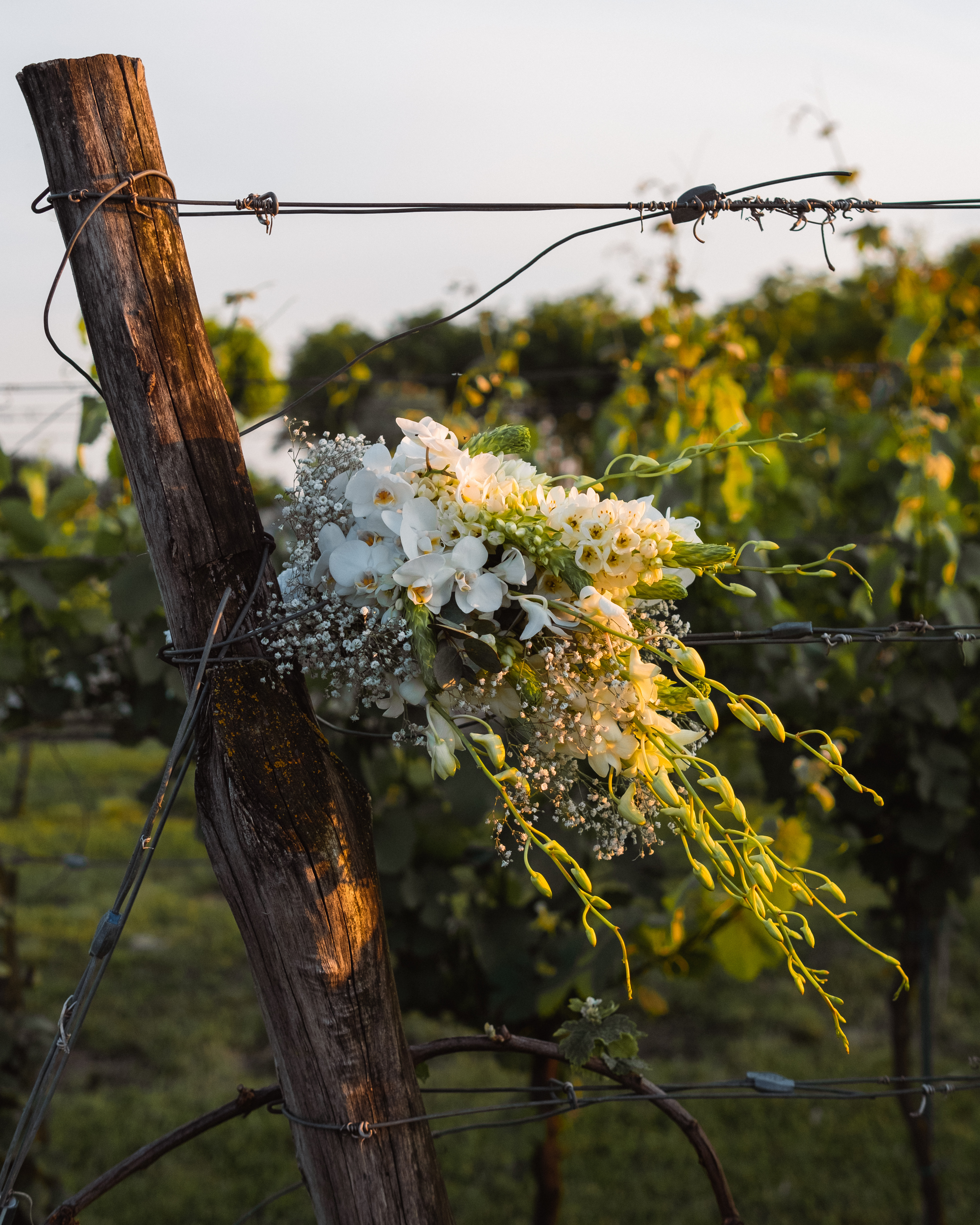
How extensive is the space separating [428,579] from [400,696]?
0.16 meters

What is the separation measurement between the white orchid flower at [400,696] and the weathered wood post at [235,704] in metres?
0.14

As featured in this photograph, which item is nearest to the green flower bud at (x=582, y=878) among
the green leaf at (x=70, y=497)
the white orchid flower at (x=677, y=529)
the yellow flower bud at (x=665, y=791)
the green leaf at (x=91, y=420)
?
the yellow flower bud at (x=665, y=791)

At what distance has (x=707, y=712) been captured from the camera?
98cm

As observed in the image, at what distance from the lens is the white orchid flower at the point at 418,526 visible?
1.00 meters

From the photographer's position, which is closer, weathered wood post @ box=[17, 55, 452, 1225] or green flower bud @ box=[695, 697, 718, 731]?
green flower bud @ box=[695, 697, 718, 731]

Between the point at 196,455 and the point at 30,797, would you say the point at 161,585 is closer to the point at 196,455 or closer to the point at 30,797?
the point at 196,455

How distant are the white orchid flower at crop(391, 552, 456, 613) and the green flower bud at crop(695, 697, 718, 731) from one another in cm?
28

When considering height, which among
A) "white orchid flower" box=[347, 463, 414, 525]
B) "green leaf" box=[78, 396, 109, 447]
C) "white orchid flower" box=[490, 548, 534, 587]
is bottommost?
"white orchid flower" box=[490, 548, 534, 587]

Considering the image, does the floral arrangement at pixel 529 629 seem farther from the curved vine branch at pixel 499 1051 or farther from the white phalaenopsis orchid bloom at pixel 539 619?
the curved vine branch at pixel 499 1051

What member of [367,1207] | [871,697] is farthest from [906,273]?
[367,1207]

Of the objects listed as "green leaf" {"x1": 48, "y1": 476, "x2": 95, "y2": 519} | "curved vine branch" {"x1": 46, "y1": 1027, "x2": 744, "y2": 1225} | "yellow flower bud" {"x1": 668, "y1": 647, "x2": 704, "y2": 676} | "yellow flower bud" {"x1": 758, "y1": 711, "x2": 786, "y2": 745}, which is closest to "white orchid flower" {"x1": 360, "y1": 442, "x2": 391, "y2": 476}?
"yellow flower bud" {"x1": 668, "y1": 647, "x2": 704, "y2": 676}

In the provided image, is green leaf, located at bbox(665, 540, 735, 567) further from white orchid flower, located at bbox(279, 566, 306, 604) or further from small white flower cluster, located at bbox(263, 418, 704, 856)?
white orchid flower, located at bbox(279, 566, 306, 604)

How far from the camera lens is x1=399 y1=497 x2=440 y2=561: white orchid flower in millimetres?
995

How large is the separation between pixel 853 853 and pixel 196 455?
2692 mm
